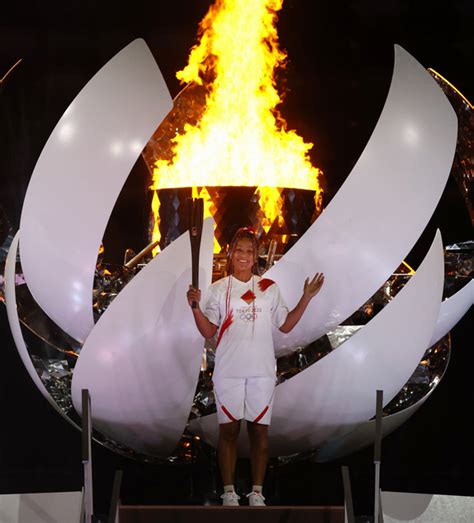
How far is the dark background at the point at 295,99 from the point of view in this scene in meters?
6.43

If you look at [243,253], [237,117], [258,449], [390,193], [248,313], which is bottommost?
[258,449]

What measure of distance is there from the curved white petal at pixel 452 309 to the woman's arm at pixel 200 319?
1025 millimetres

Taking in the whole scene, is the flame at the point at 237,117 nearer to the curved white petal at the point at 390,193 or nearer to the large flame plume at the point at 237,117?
the large flame plume at the point at 237,117

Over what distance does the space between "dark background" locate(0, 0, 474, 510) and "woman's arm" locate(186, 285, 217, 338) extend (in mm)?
1705

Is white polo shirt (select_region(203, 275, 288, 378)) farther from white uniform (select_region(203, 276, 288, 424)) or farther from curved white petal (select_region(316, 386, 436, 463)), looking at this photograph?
curved white petal (select_region(316, 386, 436, 463))

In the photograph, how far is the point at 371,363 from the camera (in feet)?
15.9

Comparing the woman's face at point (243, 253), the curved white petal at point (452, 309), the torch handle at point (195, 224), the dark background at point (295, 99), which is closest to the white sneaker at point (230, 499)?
the torch handle at point (195, 224)

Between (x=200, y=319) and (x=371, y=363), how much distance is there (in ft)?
2.34

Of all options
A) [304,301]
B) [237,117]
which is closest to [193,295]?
[304,301]

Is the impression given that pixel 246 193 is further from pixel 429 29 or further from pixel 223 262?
pixel 429 29

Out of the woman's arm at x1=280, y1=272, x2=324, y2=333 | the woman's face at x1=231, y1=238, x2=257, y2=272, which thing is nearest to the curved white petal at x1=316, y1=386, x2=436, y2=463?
the woman's arm at x1=280, y1=272, x2=324, y2=333

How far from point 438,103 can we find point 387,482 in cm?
214

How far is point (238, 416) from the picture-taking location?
4.70m

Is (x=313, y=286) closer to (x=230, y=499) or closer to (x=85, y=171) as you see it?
(x=230, y=499)
